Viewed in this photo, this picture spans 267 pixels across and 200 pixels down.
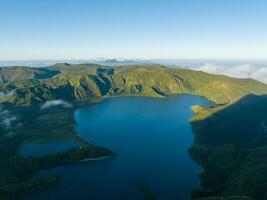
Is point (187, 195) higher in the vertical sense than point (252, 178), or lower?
lower

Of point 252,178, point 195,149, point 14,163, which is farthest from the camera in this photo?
point 195,149

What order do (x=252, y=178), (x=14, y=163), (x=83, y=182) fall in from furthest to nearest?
(x=14, y=163)
(x=83, y=182)
(x=252, y=178)

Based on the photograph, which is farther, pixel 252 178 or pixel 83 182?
pixel 83 182

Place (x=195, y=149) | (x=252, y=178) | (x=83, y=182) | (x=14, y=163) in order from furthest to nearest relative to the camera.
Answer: (x=195, y=149) → (x=14, y=163) → (x=83, y=182) → (x=252, y=178)

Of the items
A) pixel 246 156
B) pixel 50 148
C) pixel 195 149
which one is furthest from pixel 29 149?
pixel 246 156

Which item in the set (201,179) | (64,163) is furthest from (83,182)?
(201,179)

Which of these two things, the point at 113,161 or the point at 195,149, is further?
the point at 195,149

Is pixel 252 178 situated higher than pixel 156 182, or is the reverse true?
pixel 252 178

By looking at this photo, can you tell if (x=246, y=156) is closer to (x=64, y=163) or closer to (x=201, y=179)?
(x=201, y=179)

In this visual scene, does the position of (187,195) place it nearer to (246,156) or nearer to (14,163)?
(246,156)
